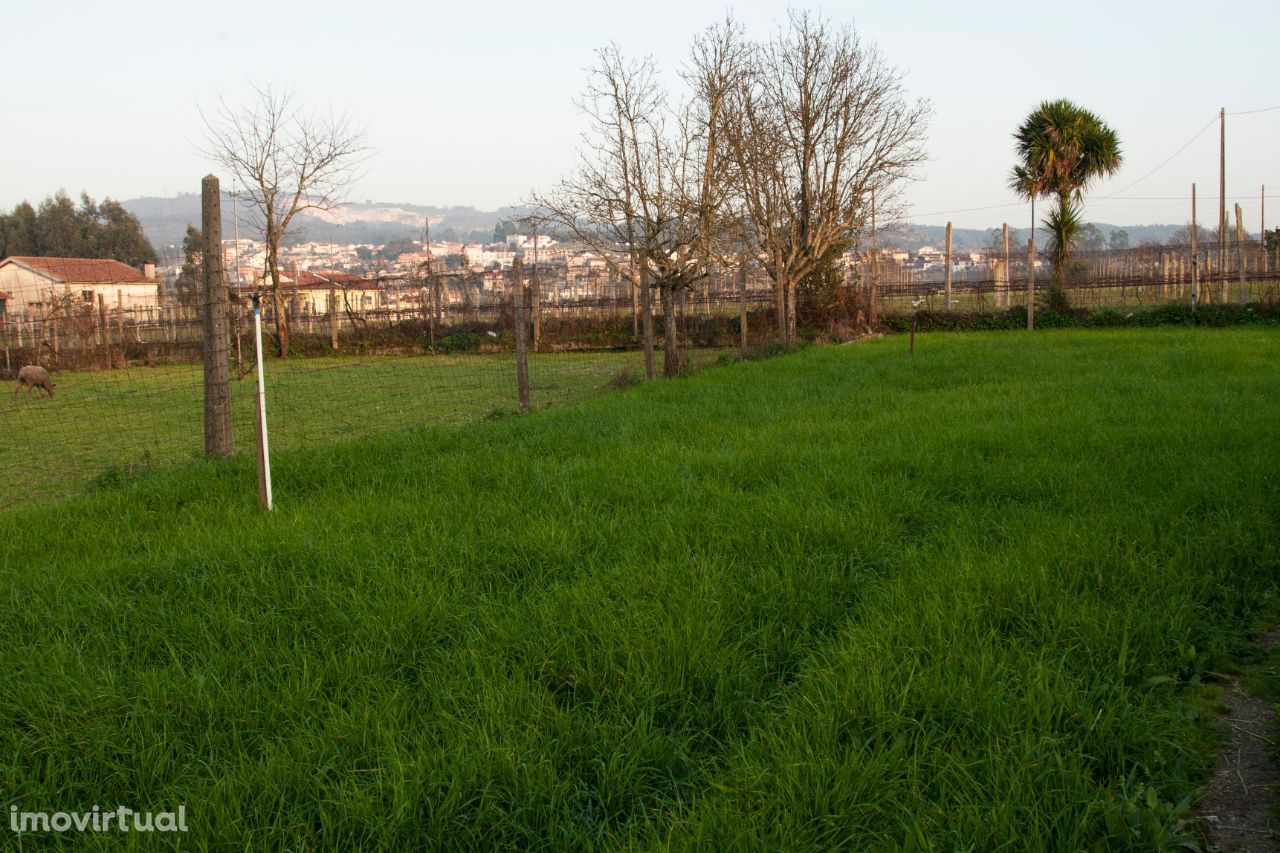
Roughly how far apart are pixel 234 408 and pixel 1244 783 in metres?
12.7

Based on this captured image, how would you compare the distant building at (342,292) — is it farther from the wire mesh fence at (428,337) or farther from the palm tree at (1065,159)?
the palm tree at (1065,159)

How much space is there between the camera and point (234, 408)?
12.6 m

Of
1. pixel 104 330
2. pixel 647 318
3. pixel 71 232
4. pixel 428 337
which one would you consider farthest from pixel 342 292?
pixel 71 232

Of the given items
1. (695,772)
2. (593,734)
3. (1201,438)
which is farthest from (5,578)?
(1201,438)

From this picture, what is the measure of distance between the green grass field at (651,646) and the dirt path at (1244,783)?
0.08m

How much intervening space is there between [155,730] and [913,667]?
2.36 metres

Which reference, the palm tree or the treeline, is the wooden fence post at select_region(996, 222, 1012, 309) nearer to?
the palm tree

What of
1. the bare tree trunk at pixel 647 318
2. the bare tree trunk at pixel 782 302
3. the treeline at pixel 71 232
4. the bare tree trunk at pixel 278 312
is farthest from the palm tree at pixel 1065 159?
the treeline at pixel 71 232

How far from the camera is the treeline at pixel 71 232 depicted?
56.4 metres

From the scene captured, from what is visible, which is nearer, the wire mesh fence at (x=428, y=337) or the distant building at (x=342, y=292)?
the wire mesh fence at (x=428, y=337)

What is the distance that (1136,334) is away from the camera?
17969mm

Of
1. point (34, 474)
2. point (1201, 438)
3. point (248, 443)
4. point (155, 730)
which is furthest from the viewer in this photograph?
point (248, 443)

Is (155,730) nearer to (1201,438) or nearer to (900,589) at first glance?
(900,589)

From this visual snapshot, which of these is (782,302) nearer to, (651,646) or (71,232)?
(651,646)
